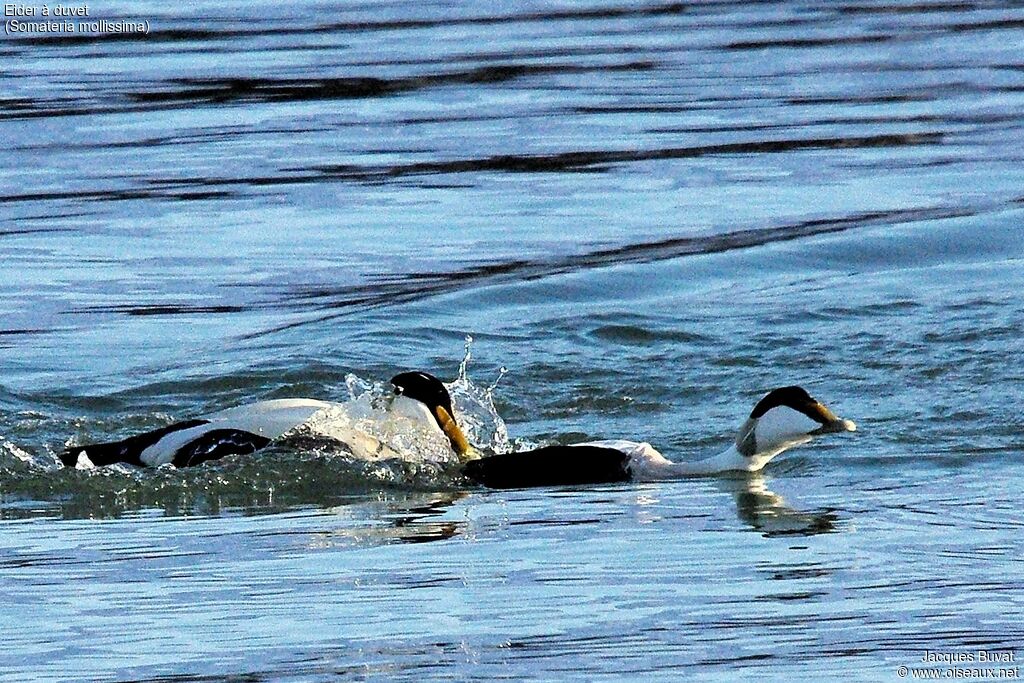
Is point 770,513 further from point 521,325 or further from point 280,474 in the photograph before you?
point 521,325

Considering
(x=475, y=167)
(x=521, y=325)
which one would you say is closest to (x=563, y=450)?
(x=521, y=325)

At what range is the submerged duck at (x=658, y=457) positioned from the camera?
31.0 ft

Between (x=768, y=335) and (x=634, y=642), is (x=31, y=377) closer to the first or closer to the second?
(x=768, y=335)

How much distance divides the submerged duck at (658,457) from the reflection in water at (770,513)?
214 millimetres

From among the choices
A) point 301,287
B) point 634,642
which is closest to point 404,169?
point 301,287

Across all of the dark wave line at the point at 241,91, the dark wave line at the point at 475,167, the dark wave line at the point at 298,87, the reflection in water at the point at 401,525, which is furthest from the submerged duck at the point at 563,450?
the dark wave line at the point at 298,87

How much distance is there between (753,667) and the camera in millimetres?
5953

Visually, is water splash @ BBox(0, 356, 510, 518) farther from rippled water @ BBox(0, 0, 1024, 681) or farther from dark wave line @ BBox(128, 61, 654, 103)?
dark wave line @ BBox(128, 61, 654, 103)

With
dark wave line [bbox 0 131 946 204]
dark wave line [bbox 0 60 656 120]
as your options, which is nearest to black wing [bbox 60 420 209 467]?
dark wave line [bbox 0 131 946 204]

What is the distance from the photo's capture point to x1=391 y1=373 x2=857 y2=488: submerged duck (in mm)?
9445

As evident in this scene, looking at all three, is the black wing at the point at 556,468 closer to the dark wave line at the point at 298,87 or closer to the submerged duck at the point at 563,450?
the submerged duck at the point at 563,450

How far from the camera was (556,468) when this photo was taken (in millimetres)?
9453

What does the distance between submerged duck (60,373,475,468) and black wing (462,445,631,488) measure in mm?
550

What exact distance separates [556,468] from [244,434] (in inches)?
50.6
